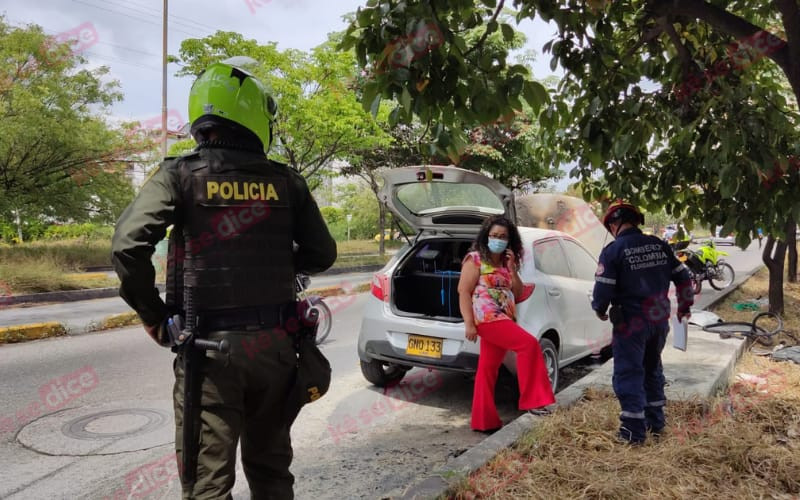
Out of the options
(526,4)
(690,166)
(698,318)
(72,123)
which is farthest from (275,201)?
(72,123)

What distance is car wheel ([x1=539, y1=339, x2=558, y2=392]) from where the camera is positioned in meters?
4.94

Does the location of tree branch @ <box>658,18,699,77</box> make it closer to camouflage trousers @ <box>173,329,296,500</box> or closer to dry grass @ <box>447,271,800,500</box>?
dry grass @ <box>447,271,800,500</box>

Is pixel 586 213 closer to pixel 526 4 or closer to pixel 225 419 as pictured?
pixel 526 4

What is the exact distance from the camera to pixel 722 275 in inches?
595

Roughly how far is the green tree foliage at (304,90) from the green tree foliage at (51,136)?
10.0ft

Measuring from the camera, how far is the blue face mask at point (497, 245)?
4.55 meters

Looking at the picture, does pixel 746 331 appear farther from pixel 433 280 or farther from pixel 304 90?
pixel 304 90

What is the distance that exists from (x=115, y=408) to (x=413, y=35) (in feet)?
13.7

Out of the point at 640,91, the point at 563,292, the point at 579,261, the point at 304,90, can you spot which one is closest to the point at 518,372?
the point at 563,292

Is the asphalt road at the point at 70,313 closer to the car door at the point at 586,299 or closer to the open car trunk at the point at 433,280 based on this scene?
the open car trunk at the point at 433,280

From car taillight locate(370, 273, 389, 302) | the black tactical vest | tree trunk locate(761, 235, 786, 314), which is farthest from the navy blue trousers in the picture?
tree trunk locate(761, 235, 786, 314)

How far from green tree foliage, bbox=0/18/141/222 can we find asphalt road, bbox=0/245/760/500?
34.2ft

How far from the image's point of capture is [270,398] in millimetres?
2258

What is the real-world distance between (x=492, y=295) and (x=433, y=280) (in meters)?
1.42
